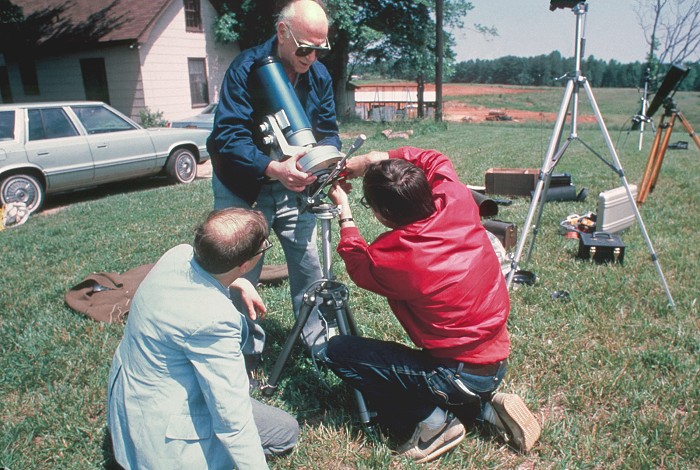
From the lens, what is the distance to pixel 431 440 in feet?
7.61

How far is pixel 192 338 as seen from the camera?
5.60 ft

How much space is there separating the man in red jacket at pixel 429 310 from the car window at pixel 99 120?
25.2ft

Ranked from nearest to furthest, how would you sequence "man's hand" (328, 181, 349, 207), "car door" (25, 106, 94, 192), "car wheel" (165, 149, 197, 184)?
"man's hand" (328, 181, 349, 207) → "car door" (25, 106, 94, 192) → "car wheel" (165, 149, 197, 184)

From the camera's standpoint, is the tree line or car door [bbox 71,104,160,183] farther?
the tree line

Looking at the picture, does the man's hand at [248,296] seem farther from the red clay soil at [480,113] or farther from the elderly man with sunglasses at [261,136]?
the red clay soil at [480,113]

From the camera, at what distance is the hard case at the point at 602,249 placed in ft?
15.1

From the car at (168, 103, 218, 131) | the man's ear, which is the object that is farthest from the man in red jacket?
the car at (168, 103, 218, 131)

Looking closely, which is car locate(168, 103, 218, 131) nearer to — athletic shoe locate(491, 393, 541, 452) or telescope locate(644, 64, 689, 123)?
telescope locate(644, 64, 689, 123)

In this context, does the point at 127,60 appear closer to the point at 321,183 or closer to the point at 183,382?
the point at 321,183

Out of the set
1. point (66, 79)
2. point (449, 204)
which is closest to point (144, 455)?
point (449, 204)

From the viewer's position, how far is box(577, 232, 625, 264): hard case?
462cm

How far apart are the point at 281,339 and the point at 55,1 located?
21751 millimetres

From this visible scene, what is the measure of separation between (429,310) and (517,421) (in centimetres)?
67

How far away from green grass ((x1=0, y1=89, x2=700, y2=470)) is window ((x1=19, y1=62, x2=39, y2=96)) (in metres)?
16.1
